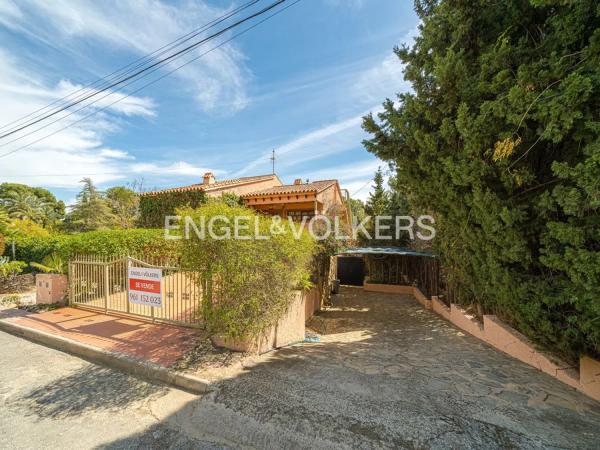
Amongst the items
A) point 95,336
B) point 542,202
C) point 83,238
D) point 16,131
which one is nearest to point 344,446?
point 542,202

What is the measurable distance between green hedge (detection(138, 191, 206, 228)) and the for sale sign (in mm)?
10695

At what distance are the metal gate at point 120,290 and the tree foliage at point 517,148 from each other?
576 cm

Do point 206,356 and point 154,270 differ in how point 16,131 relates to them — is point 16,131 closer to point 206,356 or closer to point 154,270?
point 154,270

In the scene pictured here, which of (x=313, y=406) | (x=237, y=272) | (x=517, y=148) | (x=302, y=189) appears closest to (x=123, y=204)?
(x=302, y=189)

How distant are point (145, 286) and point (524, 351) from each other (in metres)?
7.90

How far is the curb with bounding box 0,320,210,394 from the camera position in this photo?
4.04 metres

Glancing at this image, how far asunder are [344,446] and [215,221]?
11.8 feet

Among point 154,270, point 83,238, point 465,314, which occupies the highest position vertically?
point 83,238

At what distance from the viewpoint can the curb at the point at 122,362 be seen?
404cm

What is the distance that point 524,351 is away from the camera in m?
4.97

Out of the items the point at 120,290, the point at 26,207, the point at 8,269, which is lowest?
the point at 120,290

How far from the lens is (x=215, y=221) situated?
468cm

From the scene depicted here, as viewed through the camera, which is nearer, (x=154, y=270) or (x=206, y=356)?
(x=206, y=356)

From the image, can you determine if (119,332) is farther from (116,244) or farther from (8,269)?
(8,269)
